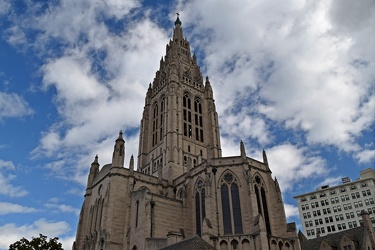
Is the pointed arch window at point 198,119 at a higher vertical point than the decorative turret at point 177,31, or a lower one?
lower

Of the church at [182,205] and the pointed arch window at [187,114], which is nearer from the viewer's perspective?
the church at [182,205]

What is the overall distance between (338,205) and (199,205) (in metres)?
52.5

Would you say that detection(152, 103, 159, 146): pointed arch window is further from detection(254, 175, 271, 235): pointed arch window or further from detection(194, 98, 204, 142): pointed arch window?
detection(254, 175, 271, 235): pointed arch window

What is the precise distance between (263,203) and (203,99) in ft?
106

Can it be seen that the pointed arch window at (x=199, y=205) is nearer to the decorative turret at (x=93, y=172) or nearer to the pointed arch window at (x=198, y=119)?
the decorative turret at (x=93, y=172)

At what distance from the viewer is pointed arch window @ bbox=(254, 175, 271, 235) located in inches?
1655

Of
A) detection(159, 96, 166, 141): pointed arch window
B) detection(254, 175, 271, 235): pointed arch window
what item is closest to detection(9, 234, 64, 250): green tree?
detection(254, 175, 271, 235): pointed arch window

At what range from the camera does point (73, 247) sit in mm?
48688

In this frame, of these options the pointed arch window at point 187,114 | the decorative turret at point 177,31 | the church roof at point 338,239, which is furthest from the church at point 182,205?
the decorative turret at point 177,31

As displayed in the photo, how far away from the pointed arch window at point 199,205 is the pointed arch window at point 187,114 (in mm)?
18755

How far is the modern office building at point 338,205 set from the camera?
78.9 m

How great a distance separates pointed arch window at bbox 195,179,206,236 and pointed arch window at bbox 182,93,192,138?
61.5ft

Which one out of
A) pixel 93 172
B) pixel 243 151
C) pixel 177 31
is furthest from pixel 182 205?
pixel 177 31

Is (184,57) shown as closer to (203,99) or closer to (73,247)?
(203,99)
